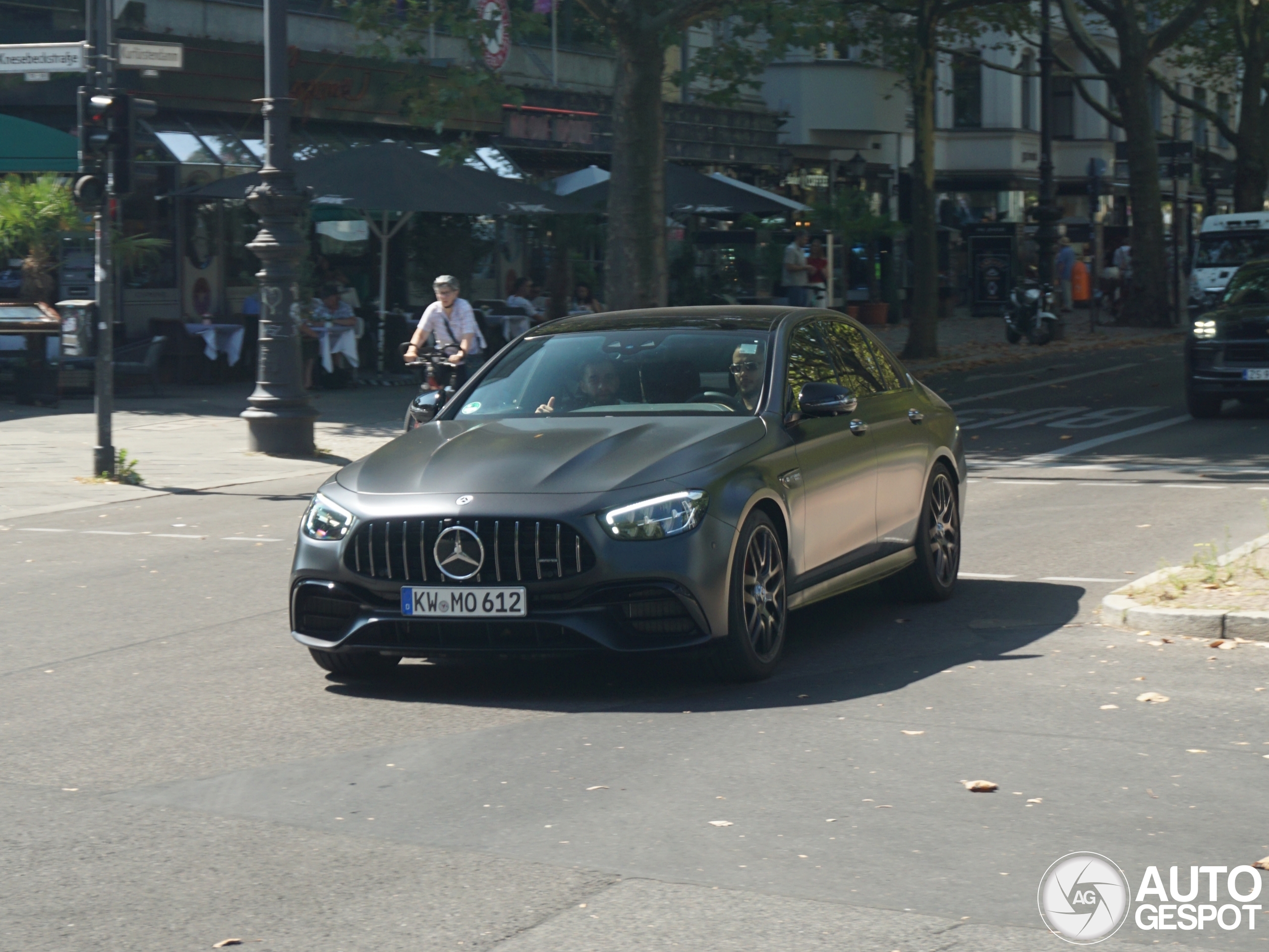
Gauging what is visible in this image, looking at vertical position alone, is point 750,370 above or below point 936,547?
above

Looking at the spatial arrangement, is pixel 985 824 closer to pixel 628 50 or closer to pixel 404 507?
pixel 404 507

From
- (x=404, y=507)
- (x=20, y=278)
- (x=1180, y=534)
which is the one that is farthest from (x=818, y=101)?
(x=404, y=507)

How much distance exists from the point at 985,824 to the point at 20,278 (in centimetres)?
2155

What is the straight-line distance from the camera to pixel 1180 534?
11.7m

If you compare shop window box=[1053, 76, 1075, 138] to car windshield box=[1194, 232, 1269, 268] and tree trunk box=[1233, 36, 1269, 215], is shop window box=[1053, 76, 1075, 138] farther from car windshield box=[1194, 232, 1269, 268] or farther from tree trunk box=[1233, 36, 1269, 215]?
car windshield box=[1194, 232, 1269, 268]

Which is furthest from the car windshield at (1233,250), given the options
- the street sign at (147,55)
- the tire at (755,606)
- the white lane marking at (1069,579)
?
the tire at (755,606)

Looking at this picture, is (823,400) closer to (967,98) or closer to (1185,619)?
(1185,619)

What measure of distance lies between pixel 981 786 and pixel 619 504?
6.07 ft

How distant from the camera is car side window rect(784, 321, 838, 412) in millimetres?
8195

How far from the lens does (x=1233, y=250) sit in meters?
35.2

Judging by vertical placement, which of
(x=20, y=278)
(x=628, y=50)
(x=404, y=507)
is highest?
(x=628, y=50)

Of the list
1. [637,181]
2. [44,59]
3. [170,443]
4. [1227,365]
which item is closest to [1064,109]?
[637,181]

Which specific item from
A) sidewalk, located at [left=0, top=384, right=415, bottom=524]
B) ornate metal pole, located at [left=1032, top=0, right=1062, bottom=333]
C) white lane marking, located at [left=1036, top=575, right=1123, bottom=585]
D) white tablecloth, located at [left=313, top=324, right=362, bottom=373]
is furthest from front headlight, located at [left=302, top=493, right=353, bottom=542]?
ornate metal pole, located at [left=1032, top=0, right=1062, bottom=333]

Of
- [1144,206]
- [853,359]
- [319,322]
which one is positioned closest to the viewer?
[853,359]
